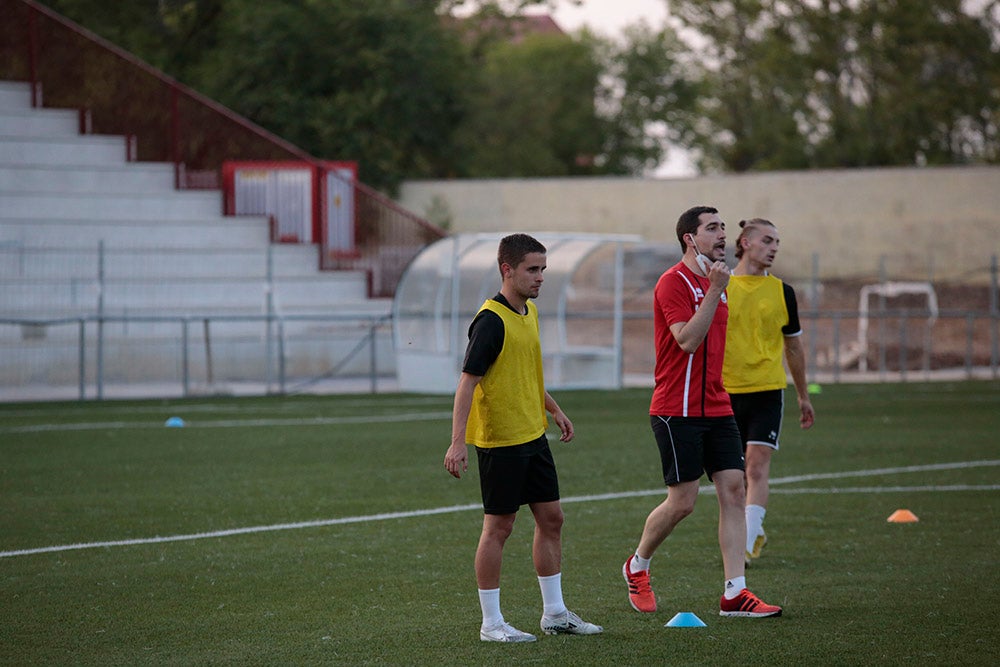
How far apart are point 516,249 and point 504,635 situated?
1.75 metres

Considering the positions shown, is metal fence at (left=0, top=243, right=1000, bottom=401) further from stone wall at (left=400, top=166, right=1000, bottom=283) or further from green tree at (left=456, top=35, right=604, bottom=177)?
green tree at (left=456, top=35, right=604, bottom=177)

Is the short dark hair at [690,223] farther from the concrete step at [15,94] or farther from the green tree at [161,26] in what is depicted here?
the green tree at [161,26]

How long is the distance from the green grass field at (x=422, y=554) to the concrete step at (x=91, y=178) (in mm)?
11794

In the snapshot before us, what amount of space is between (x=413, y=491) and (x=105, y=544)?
3231 millimetres

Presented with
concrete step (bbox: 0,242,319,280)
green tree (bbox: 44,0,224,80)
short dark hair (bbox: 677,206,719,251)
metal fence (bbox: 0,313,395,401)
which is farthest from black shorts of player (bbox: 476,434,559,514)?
green tree (bbox: 44,0,224,80)

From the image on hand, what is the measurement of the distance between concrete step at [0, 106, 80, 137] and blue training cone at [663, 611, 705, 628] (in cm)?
2404

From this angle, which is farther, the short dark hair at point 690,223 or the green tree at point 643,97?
the green tree at point 643,97

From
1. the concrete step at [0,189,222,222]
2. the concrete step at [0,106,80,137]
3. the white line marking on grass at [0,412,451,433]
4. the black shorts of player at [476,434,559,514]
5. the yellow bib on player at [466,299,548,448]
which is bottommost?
the white line marking on grass at [0,412,451,433]

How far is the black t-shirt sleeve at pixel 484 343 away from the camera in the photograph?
6520 mm

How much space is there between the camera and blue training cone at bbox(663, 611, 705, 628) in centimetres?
685

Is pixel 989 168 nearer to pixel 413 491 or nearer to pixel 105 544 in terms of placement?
pixel 413 491

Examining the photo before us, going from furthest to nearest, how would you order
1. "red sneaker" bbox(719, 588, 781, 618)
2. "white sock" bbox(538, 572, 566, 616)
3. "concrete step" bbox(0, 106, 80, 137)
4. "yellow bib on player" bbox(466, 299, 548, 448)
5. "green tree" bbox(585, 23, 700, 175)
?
1. "green tree" bbox(585, 23, 700, 175)
2. "concrete step" bbox(0, 106, 80, 137)
3. "red sneaker" bbox(719, 588, 781, 618)
4. "white sock" bbox(538, 572, 566, 616)
5. "yellow bib on player" bbox(466, 299, 548, 448)

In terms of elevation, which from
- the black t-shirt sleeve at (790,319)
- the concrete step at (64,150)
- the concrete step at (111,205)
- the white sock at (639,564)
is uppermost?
the concrete step at (64,150)

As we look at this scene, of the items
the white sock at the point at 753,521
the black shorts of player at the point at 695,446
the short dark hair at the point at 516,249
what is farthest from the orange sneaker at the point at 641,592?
the short dark hair at the point at 516,249
